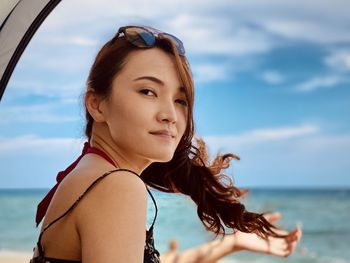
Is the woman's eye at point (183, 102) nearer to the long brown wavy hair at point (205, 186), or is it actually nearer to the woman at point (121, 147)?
the woman at point (121, 147)

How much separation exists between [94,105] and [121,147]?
0.09 metres

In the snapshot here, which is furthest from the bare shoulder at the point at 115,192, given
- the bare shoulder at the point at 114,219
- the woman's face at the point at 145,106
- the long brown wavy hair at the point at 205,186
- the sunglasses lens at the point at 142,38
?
the long brown wavy hair at the point at 205,186

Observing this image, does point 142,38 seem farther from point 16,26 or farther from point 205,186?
point 16,26

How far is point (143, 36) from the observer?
3.53 feet

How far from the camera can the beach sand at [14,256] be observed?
9203 millimetres

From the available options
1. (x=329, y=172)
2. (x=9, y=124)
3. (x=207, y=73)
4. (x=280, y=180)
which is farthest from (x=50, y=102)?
(x=329, y=172)

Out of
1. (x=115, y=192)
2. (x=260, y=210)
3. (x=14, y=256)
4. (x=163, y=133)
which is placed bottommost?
(x=14, y=256)

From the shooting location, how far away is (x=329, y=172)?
14.9 m

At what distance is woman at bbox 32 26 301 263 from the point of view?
91cm

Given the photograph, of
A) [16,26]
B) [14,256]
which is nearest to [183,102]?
[16,26]

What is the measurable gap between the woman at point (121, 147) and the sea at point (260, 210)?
828cm

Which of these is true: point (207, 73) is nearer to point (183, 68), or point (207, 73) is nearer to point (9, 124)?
point (9, 124)

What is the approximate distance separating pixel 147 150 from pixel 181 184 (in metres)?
0.34

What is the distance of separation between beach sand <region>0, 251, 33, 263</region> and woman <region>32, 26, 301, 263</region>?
8.24m
